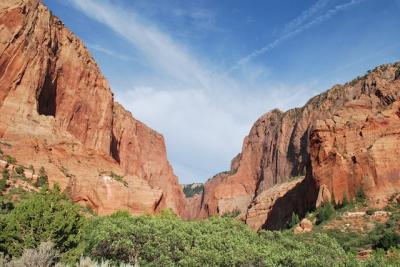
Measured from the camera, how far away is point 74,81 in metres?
74.9

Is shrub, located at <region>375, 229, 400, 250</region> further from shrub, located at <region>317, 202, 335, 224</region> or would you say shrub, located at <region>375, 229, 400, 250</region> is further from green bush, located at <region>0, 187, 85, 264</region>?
green bush, located at <region>0, 187, 85, 264</region>

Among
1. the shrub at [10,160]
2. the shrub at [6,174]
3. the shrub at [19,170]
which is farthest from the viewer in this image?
the shrub at [10,160]

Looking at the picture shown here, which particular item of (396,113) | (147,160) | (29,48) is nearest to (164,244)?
(29,48)

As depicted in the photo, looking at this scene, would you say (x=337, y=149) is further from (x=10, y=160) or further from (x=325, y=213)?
(x=10, y=160)

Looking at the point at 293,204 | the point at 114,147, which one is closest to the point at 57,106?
the point at 114,147

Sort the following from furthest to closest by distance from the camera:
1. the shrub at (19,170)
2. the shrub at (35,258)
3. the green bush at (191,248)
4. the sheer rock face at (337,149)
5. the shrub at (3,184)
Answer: the sheer rock face at (337,149), the shrub at (19,170), the shrub at (3,184), the green bush at (191,248), the shrub at (35,258)

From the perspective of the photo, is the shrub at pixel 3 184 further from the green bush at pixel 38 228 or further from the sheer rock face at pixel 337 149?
the sheer rock face at pixel 337 149

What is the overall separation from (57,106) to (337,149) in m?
42.3

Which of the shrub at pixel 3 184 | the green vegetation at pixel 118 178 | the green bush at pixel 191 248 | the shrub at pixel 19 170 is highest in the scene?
the green vegetation at pixel 118 178

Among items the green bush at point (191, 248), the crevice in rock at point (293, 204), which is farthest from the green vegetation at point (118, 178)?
the green bush at point (191, 248)

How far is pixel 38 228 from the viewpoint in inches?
981

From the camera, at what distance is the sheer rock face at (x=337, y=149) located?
195 feet

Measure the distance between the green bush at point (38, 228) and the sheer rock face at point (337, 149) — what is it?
1597 inches

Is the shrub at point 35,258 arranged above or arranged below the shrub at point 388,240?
below
